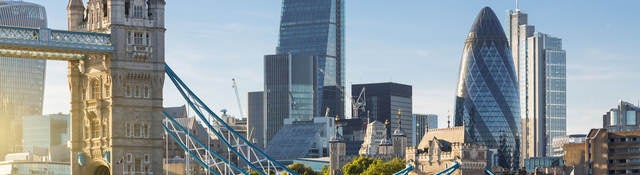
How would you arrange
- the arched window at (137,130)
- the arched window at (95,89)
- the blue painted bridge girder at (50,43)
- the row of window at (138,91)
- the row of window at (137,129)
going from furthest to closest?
the arched window at (95,89) → the arched window at (137,130) → the row of window at (137,129) → the row of window at (138,91) → the blue painted bridge girder at (50,43)

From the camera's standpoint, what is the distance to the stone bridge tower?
332 feet

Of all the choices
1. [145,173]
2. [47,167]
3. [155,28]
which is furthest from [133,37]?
[47,167]

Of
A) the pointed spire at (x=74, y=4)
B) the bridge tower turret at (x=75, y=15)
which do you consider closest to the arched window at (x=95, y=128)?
the bridge tower turret at (x=75, y=15)

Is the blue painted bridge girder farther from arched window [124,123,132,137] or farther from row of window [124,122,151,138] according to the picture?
row of window [124,122,151,138]

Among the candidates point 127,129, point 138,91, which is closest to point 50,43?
point 138,91

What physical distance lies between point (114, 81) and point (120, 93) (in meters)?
0.82

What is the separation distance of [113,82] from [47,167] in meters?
88.0

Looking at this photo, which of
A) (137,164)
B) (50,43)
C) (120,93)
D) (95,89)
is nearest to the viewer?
(50,43)

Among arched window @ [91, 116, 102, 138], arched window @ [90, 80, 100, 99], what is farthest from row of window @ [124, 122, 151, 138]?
arched window @ [90, 80, 100, 99]

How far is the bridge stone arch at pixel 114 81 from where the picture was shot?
10075 cm

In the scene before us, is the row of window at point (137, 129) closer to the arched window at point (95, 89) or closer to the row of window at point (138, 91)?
the row of window at point (138, 91)

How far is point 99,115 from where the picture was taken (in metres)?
102

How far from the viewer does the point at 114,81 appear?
331ft

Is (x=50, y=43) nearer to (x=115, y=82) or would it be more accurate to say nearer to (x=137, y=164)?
(x=115, y=82)
